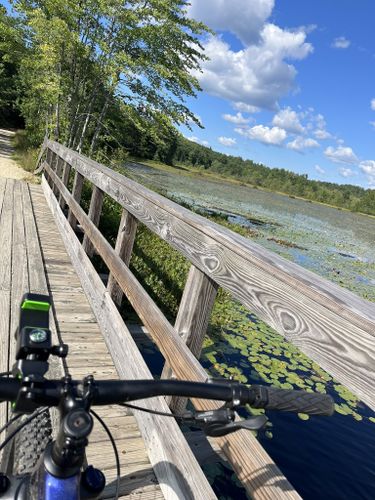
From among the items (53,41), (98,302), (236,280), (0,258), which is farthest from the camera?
(53,41)

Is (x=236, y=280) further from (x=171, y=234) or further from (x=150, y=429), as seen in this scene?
(x=150, y=429)

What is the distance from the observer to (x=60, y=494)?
91 cm

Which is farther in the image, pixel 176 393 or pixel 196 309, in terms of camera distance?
pixel 196 309

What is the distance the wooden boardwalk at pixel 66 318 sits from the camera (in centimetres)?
223

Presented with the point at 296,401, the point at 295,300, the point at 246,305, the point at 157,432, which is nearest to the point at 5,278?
the point at 157,432

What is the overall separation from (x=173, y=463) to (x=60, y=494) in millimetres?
1343

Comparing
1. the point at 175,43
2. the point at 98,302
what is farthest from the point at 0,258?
the point at 175,43

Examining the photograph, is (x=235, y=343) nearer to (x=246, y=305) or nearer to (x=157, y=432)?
(x=157, y=432)

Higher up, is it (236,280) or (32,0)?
(32,0)

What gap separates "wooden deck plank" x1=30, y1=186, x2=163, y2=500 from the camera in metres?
2.18

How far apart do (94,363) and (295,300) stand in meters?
2.26

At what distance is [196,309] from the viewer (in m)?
2.15

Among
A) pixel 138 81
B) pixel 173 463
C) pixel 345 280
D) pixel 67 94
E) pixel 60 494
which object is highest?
pixel 138 81

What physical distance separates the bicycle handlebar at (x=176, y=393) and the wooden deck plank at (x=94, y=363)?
141 centimetres
